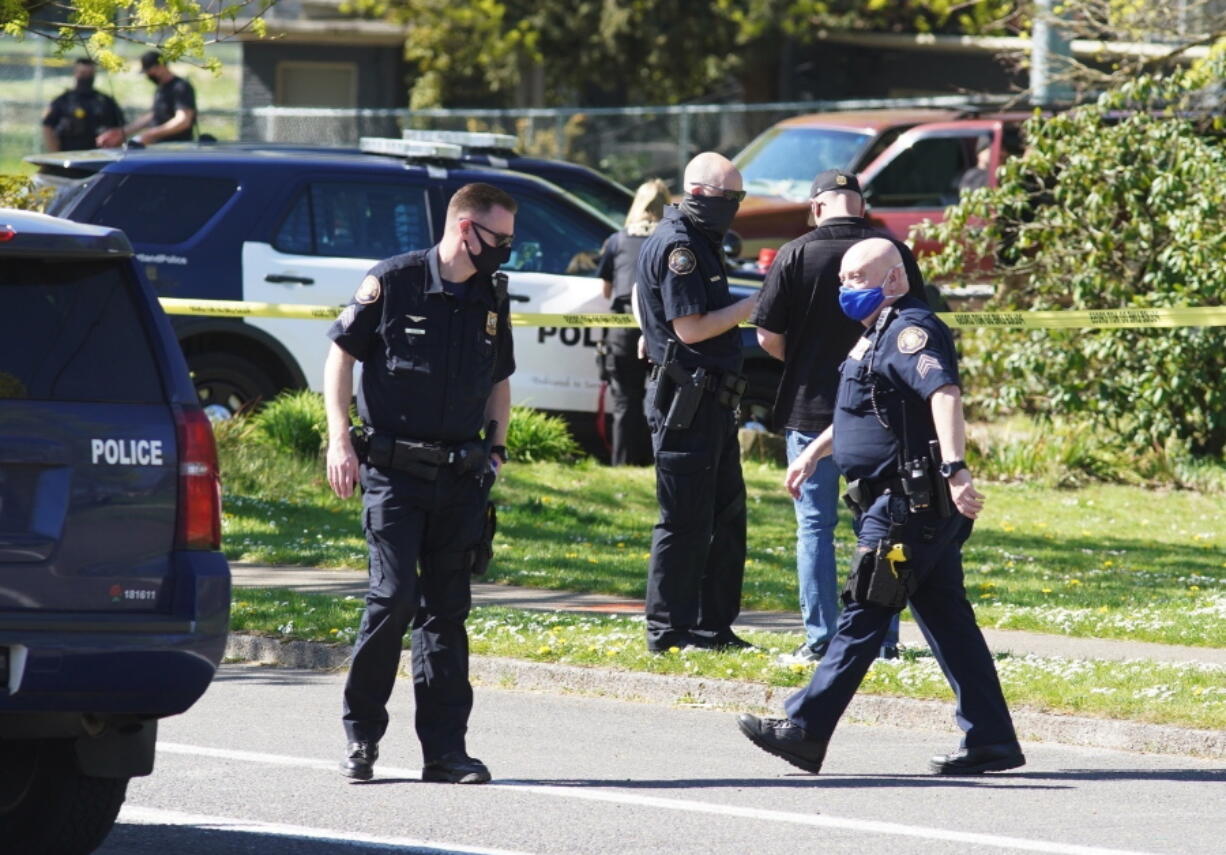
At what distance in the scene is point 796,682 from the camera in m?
7.99

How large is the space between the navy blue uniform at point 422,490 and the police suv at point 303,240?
6338mm

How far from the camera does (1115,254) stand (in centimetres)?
1458

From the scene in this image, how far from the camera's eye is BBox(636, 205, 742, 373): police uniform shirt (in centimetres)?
798

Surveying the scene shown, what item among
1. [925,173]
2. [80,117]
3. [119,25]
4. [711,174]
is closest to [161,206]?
[119,25]

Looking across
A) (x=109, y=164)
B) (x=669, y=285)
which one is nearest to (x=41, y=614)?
(x=669, y=285)

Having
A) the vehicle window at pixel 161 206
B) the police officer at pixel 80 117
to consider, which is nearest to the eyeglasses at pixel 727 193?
the vehicle window at pixel 161 206

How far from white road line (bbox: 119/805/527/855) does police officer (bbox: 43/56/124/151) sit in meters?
14.1

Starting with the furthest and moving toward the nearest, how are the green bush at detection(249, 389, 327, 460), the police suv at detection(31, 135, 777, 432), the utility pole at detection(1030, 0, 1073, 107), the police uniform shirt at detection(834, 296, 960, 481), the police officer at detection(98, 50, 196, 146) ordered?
the police officer at detection(98, 50, 196, 146) → the utility pole at detection(1030, 0, 1073, 107) → the green bush at detection(249, 389, 327, 460) → the police suv at detection(31, 135, 777, 432) → the police uniform shirt at detection(834, 296, 960, 481)

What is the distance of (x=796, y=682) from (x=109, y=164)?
681 centimetres

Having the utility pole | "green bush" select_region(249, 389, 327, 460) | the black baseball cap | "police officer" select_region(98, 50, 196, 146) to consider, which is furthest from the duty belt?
"police officer" select_region(98, 50, 196, 146)

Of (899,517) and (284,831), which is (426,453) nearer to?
(284,831)

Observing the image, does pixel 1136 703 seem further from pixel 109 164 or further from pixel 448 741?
pixel 109 164

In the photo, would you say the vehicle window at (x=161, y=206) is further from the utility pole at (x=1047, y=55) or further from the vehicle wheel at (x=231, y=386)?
the utility pole at (x=1047, y=55)

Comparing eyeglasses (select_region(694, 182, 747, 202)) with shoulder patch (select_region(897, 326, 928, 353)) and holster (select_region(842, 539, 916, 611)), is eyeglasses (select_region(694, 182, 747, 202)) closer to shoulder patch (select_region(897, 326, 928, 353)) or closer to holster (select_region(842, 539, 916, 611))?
shoulder patch (select_region(897, 326, 928, 353))
